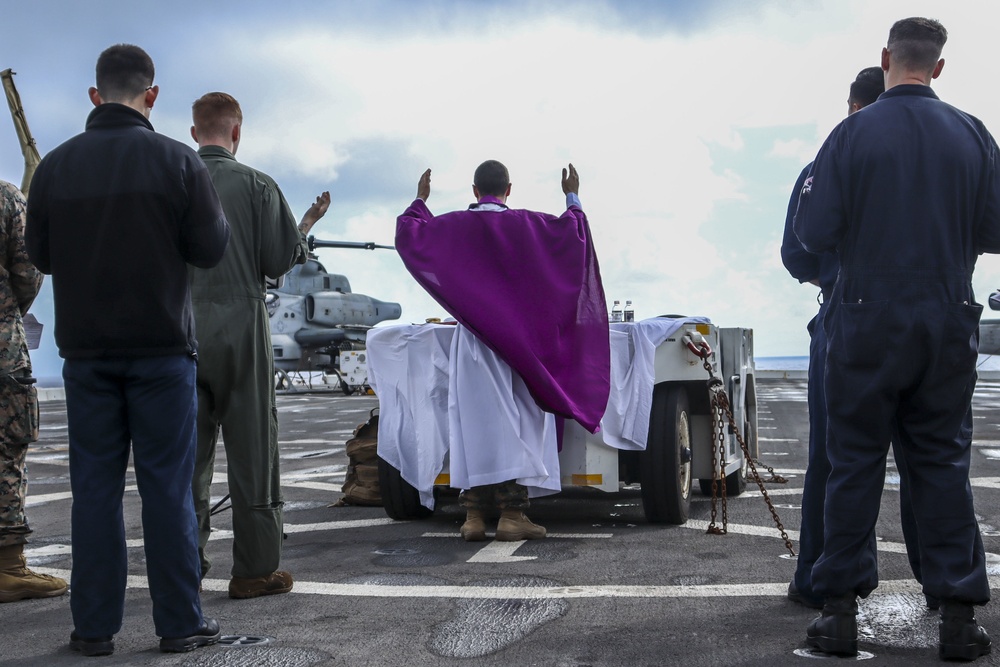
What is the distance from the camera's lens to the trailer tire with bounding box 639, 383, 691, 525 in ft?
20.0

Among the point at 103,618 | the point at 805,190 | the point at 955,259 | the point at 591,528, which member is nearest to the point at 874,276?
the point at 955,259

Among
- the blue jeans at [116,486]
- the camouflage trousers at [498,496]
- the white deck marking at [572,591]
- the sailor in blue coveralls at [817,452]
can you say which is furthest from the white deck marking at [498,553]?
the blue jeans at [116,486]

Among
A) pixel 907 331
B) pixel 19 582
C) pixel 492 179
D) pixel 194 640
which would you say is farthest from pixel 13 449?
pixel 907 331

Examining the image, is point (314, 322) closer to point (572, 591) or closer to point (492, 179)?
point (492, 179)

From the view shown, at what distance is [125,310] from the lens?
3570 mm

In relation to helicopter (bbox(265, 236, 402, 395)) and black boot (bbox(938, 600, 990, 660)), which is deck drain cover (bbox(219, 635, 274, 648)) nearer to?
black boot (bbox(938, 600, 990, 660))

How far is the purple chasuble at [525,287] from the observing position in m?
5.89

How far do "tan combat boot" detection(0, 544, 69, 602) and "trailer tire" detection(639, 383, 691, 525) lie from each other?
310 centimetres

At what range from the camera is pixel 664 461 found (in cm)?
610

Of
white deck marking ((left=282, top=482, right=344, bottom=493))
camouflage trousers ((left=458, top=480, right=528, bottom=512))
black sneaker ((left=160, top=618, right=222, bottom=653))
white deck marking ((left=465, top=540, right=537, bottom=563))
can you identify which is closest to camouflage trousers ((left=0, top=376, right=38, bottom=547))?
black sneaker ((left=160, top=618, right=222, bottom=653))

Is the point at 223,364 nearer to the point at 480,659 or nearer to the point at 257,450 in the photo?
the point at 257,450

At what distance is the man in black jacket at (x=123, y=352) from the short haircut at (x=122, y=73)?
11cm

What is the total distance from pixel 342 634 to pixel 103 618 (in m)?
0.79

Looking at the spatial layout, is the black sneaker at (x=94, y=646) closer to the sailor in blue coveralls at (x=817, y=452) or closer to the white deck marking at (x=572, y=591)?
the white deck marking at (x=572, y=591)
